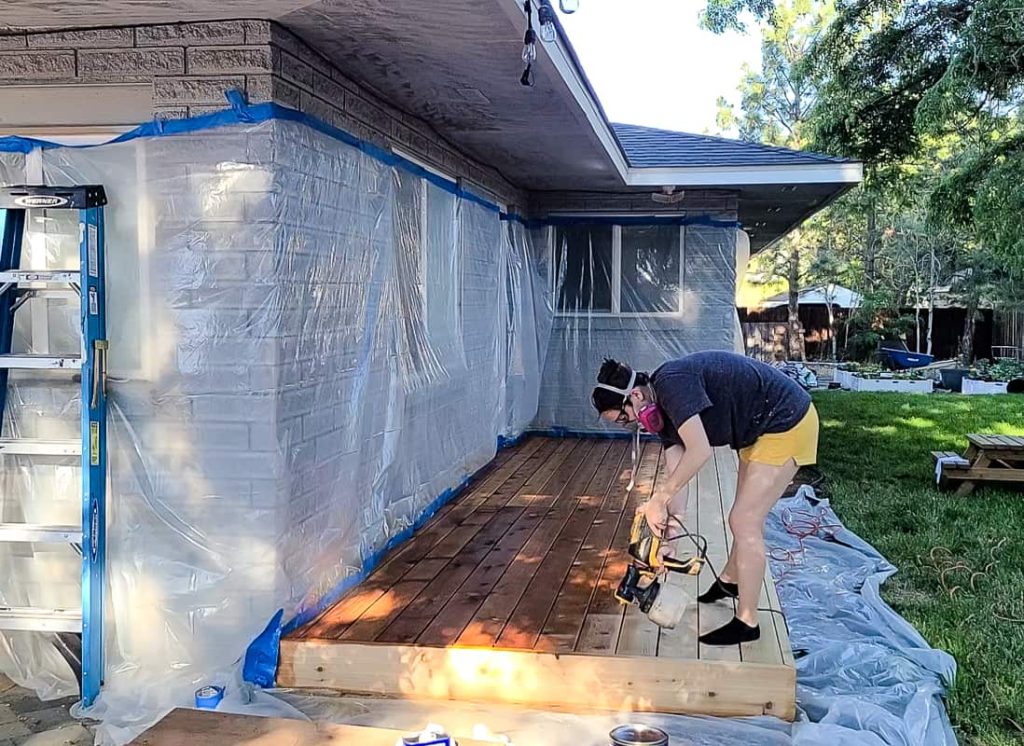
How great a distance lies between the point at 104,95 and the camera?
11.3 feet

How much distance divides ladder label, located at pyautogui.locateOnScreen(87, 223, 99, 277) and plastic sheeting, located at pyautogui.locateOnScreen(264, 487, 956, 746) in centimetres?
163

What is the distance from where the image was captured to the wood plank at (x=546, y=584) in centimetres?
357

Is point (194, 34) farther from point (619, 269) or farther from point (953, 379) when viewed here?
point (953, 379)

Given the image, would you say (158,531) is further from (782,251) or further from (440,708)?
(782,251)

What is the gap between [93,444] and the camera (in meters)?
3.39

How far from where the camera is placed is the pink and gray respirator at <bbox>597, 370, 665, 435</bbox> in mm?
3408

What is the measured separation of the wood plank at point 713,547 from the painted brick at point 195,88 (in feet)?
8.66

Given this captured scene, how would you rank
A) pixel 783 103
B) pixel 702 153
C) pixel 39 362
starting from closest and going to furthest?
pixel 39 362, pixel 702 153, pixel 783 103

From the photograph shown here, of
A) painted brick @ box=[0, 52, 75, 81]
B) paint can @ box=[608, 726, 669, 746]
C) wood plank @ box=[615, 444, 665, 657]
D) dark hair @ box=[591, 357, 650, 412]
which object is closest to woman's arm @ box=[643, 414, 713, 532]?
dark hair @ box=[591, 357, 650, 412]

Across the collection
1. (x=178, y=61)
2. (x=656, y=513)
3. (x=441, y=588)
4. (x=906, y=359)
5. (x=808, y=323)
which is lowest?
(x=441, y=588)

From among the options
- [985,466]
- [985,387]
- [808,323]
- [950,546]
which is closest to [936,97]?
[985,466]

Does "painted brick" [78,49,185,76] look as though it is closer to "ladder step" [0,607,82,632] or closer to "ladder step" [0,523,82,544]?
"ladder step" [0,523,82,544]

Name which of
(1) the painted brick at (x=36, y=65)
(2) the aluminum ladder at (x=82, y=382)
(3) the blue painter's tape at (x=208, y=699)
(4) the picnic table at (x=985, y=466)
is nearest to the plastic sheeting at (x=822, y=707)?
(3) the blue painter's tape at (x=208, y=699)

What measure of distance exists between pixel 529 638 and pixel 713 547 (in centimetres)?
173
